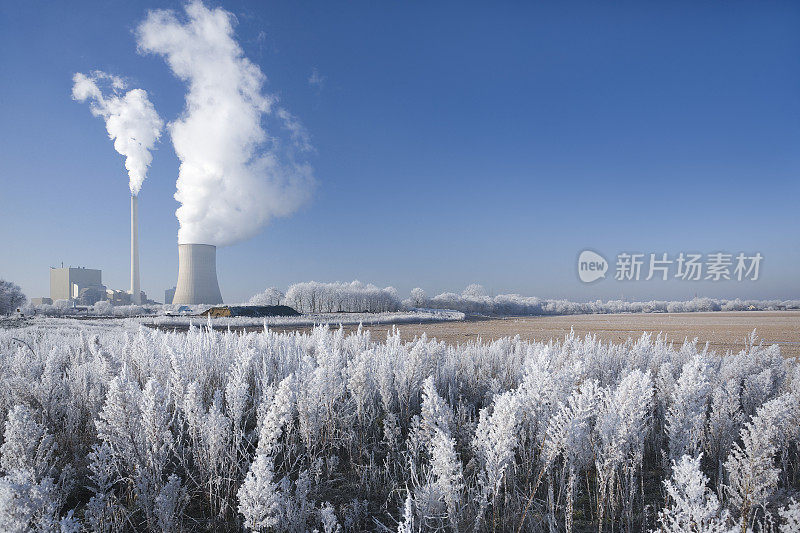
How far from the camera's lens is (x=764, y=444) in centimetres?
270

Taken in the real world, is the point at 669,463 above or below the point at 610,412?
below

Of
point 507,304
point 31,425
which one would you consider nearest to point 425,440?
point 31,425

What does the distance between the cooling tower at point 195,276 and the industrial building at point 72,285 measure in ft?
164

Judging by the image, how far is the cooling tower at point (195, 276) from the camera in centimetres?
3130

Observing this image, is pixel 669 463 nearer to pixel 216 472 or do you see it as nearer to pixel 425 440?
pixel 425 440

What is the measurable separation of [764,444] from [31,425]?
190 inches

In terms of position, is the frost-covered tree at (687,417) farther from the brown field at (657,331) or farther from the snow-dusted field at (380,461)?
the brown field at (657,331)

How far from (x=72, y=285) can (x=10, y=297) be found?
53.5 metres

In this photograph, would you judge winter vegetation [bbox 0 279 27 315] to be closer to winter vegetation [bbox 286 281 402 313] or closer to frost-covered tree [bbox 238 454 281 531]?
winter vegetation [bbox 286 281 402 313]

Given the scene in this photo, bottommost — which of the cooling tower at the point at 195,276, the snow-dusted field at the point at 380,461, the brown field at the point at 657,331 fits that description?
the brown field at the point at 657,331

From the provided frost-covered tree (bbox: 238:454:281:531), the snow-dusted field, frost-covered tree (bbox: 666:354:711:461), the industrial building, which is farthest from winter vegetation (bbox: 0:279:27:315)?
the industrial building

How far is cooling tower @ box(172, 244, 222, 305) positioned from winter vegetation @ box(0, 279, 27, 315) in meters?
9.31

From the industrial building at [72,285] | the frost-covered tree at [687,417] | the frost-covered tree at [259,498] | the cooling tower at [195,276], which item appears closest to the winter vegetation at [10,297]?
the cooling tower at [195,276]

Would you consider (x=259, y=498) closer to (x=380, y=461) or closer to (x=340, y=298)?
(x=380, y=461)
